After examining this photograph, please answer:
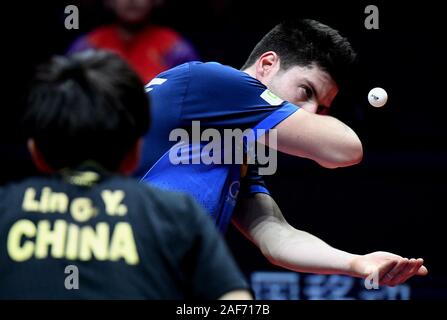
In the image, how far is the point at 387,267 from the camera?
103 inches

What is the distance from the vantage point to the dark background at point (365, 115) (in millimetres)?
5105

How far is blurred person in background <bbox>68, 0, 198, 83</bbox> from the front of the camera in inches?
198

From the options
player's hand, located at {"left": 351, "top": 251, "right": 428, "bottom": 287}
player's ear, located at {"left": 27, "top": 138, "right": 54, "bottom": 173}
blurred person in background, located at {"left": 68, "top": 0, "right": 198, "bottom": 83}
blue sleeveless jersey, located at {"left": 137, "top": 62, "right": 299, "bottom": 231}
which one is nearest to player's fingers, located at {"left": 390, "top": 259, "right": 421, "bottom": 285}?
player's hand, located at {"left": 351, "top": 251, "right": 428, "bottom": 287}

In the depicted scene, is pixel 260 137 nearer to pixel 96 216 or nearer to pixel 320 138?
pixel 320 138

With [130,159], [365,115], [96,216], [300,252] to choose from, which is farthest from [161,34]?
[96,216]

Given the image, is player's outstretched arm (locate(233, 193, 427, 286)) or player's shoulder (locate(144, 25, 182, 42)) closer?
player's outstretched arm (locate(233, 193, 427, 286))

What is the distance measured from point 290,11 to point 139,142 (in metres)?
3.56

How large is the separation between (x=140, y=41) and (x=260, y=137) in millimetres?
2348

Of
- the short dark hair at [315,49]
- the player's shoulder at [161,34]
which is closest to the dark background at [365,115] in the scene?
the player's shoulder at [161,34]

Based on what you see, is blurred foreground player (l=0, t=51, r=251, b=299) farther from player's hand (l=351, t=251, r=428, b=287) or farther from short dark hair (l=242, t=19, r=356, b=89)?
short dark hair (l=242, t=19, r=356, b=89)

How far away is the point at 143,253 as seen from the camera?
69.9 inches

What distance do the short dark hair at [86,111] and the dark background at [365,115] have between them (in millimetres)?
3224

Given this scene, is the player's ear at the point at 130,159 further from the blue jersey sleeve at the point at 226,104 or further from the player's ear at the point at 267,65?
the player's ear at the point at 267,65
